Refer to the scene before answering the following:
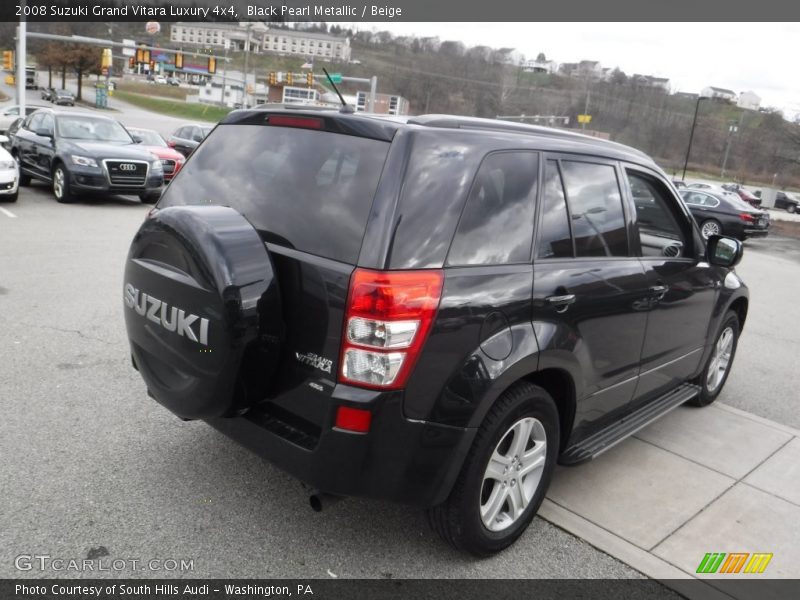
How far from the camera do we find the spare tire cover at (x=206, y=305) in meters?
2.55

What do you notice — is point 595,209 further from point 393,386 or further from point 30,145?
point 30,145

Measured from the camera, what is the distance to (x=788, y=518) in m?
3.60

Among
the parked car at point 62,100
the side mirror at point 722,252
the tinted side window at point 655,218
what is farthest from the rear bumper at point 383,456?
the parked car at point 62,100

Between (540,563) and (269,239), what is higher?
(269,239)

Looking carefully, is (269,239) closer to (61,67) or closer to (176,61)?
(176,61)

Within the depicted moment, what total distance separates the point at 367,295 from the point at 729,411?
3.88 m

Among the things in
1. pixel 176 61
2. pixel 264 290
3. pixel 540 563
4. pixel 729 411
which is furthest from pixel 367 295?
pixel 176 61

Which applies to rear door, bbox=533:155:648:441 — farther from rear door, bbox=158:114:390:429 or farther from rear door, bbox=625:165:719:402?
rear door, bbox=158:114:390:429

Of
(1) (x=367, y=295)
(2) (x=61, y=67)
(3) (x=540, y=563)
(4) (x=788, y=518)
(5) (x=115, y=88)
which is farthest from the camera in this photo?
(5) (x=115, y=88)

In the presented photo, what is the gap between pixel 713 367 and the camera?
5.03 meters

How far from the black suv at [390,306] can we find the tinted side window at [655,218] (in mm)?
571

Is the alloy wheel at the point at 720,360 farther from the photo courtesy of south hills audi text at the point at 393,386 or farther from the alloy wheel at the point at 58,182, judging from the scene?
the alloy wheel at the point at 58,182
